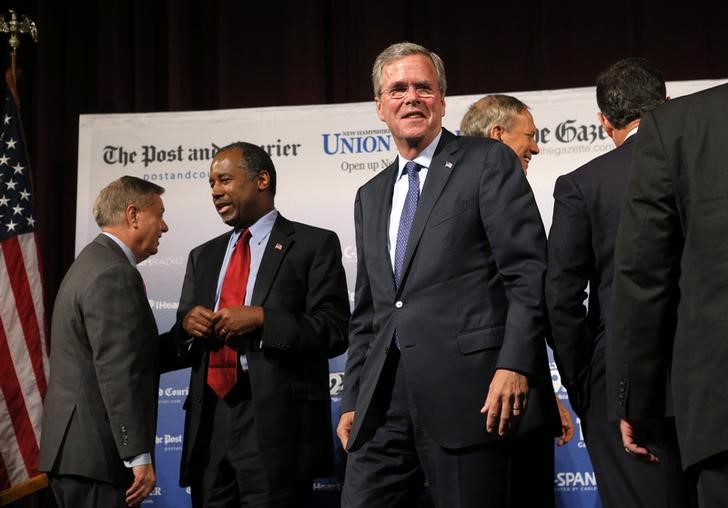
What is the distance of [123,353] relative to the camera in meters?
3.37

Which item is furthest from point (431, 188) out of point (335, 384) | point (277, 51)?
point (277, 51)

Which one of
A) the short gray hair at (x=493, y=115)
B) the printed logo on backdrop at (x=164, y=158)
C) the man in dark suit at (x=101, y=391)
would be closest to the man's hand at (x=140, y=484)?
the man in dark suit at (x=101, y=391)

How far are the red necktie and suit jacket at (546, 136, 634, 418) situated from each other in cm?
135

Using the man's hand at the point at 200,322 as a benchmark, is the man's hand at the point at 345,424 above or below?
below

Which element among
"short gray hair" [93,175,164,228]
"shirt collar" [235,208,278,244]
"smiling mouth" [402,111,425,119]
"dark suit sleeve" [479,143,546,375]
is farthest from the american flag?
"dark suit sleeve" [479,143,546,375]

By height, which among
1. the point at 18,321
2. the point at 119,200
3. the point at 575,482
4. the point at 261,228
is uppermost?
the point at 119,200

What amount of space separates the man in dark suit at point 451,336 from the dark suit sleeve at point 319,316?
658 mm

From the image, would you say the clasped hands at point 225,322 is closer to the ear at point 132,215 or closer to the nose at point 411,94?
the ear at point 132,215

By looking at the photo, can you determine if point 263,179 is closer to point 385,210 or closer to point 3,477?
point 385,210

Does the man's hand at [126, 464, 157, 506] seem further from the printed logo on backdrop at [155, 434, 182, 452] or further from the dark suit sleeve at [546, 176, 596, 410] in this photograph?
the dark suit sleeve at [546, 176, 596, 410]

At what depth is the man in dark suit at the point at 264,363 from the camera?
341cm

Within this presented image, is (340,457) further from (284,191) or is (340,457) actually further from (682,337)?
(682,337)

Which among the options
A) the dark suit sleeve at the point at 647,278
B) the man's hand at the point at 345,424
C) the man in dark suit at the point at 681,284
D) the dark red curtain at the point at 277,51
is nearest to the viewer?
the man in dark suit at the point at 681,284

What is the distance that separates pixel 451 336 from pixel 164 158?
2.81 meters
